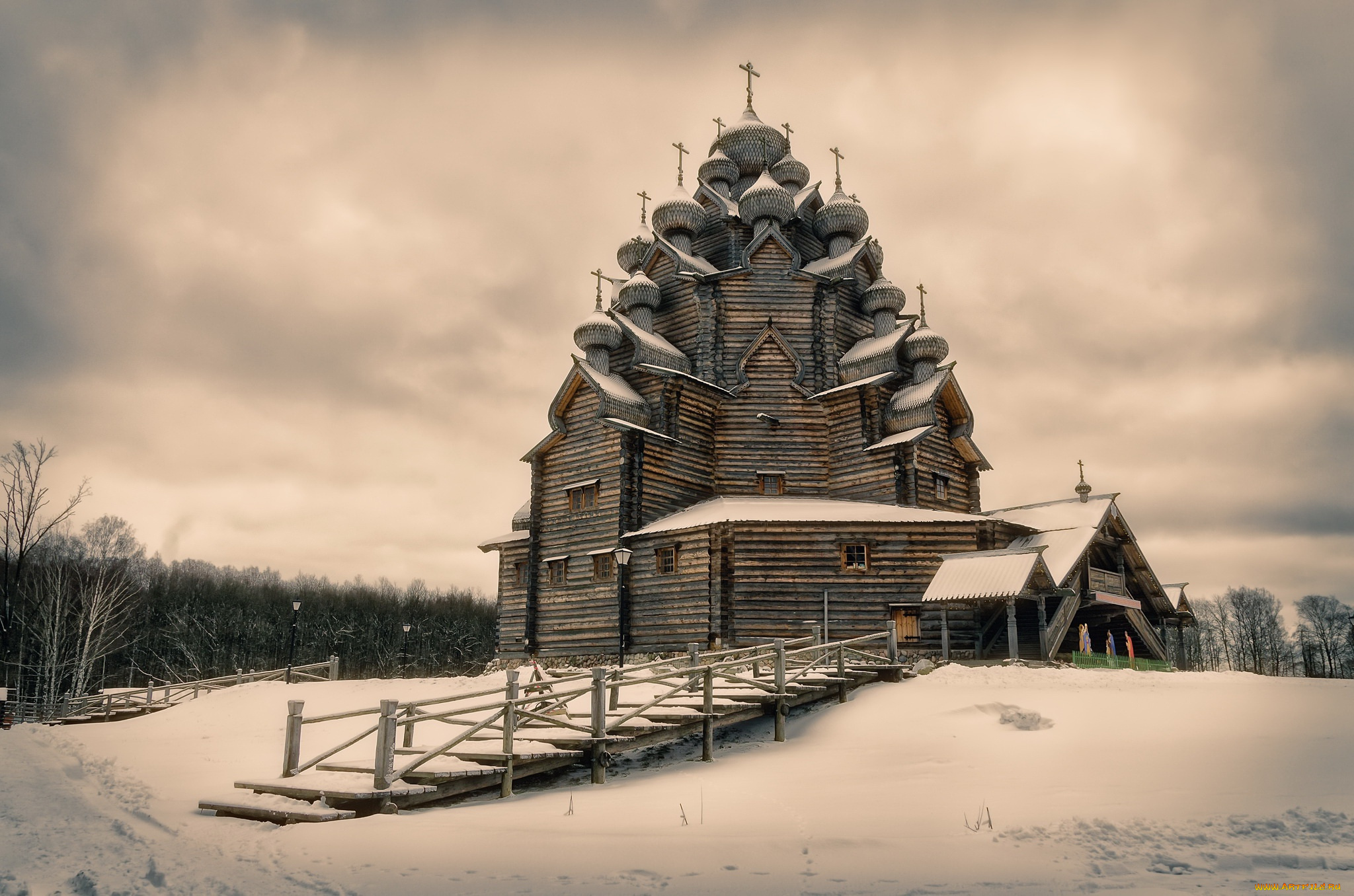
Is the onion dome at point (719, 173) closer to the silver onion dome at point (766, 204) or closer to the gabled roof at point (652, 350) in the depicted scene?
the silver onion dome at point (766, 204)

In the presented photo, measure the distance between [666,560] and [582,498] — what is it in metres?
4.13

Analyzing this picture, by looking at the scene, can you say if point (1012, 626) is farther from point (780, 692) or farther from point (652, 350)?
point (652, 350)

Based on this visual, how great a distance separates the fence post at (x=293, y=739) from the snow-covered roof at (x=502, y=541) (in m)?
19.6

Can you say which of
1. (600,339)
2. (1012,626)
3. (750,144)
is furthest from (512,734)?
(750,144)

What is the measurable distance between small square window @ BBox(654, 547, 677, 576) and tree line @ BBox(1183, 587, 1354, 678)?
66217mm

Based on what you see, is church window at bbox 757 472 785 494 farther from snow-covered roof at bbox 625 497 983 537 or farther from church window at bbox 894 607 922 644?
church window at bbox 894 607 922 644

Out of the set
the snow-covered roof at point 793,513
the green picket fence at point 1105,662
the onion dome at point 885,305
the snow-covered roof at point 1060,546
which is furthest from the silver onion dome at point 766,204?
the green picket fence at point 1105,662

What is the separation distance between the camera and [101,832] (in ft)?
29.1

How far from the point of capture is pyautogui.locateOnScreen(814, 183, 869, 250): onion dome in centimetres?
3562

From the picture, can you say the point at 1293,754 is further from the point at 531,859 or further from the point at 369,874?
the point at 369,874

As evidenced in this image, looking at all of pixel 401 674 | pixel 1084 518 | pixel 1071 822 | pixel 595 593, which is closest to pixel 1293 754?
pixel 1071 822

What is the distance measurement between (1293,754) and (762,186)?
28299 millimetres

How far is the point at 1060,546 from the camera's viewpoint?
25.5 metres

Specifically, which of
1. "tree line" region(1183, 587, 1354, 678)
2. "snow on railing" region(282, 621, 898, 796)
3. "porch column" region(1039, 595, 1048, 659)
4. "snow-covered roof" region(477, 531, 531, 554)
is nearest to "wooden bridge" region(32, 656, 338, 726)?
"snow-covered roof" region(477, 531, 531, 554)
